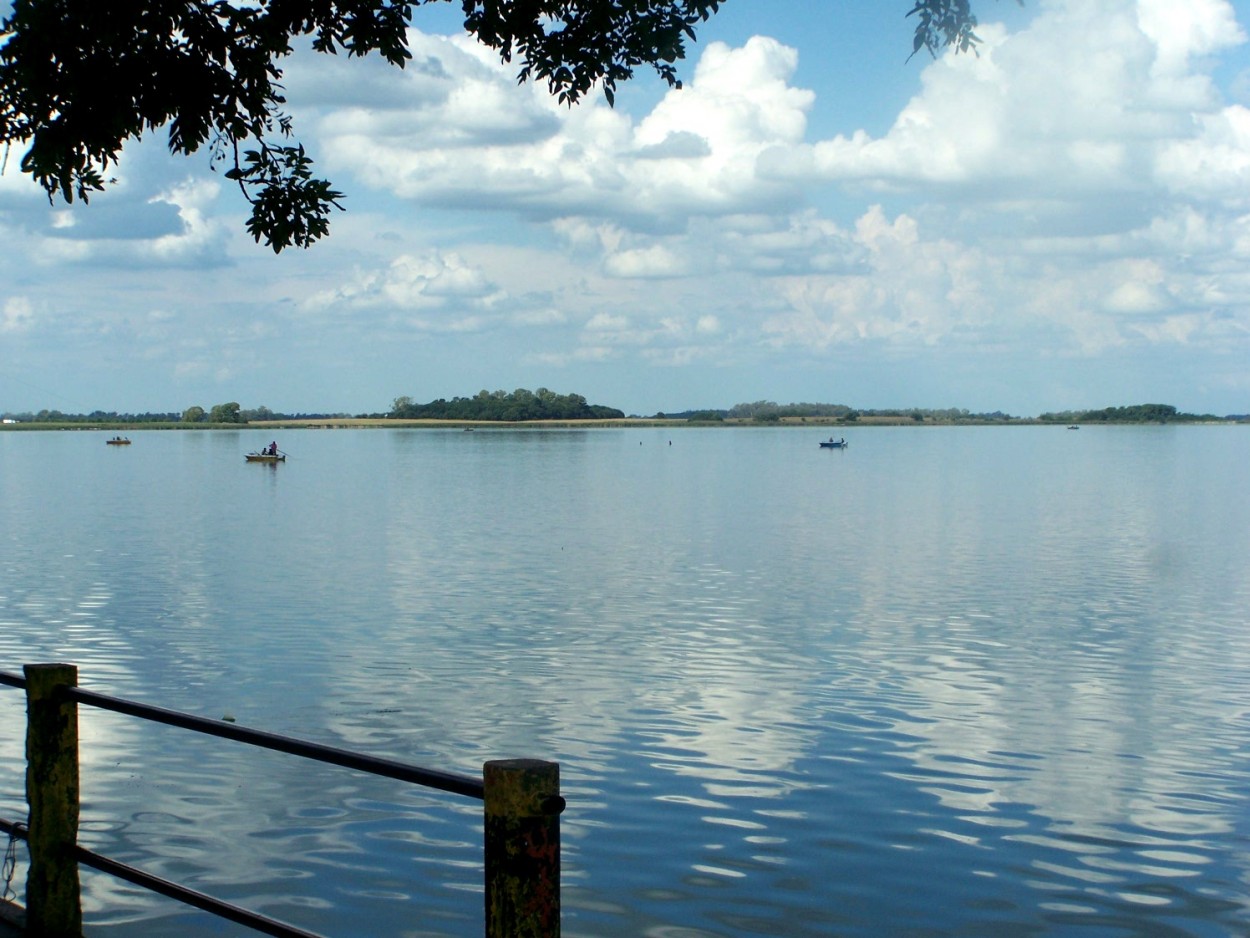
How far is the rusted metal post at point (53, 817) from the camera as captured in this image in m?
7.01

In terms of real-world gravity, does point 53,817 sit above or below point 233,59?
below

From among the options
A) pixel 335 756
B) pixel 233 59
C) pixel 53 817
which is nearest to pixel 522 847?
pixel 335 756

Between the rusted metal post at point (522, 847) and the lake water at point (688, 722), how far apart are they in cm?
587

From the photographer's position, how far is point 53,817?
7.12 meters

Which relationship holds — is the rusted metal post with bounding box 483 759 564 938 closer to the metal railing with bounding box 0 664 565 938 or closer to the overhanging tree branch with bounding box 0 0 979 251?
the metal railing with bounding box 0 664 565 938

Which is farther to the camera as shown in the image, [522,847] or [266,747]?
[266,747]

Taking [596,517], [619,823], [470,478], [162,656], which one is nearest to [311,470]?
[470,478]

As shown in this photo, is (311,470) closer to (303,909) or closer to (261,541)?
(261,541)

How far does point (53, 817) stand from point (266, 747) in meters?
1.80

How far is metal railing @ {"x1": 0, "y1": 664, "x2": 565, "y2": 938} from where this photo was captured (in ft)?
16.3

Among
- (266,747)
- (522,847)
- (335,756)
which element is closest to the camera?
(522,847)

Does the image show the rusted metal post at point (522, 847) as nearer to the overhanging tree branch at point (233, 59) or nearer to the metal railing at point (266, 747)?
the metal railing at point (266, 747)

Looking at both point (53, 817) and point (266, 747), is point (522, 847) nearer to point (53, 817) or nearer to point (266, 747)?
point (266, 747)

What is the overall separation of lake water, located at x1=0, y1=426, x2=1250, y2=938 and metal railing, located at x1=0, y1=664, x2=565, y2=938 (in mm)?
3621
